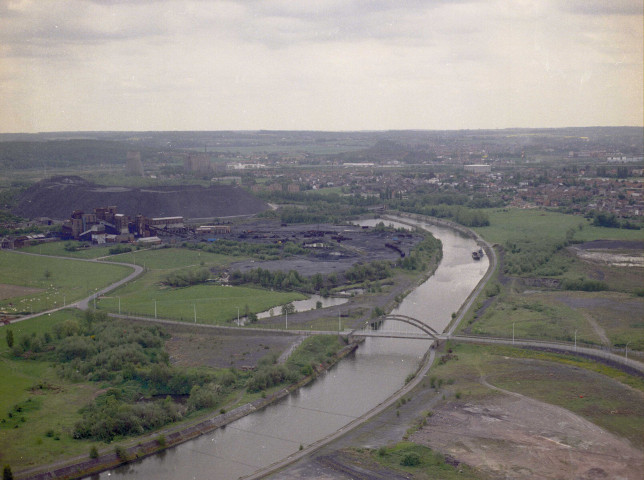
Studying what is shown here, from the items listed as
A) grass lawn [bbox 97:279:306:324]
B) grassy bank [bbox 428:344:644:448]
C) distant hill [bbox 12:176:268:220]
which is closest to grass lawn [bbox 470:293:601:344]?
grassy bank [bbox 428:344:644:448]

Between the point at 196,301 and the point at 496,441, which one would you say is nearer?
the point at 496,441

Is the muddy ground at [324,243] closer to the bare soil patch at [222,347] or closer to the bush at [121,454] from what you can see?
the bare soil patch at [222,347]

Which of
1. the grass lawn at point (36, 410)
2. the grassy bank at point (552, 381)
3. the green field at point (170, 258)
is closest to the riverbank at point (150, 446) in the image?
the grass lawn at point (36, 410)

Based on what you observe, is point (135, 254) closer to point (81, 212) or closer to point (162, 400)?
point (81, 212)

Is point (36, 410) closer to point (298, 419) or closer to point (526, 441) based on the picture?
point (298, 419)

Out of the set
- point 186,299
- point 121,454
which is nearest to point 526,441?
point 121,454

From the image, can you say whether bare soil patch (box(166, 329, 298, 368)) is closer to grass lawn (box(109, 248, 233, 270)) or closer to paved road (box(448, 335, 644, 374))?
paved road (box(448, 335, 644, 374))
